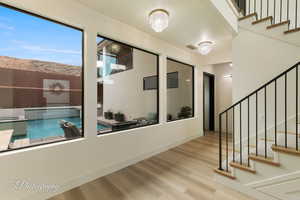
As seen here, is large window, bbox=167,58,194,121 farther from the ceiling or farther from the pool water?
the pool water

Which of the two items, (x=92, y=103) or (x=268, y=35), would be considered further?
(x=268, y=35)

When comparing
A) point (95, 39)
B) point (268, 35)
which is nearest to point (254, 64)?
point (268, 35)

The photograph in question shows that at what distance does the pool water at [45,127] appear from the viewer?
2.01m

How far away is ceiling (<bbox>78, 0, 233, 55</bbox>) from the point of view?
7.30 feet

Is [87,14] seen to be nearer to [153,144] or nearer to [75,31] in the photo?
[75,31]

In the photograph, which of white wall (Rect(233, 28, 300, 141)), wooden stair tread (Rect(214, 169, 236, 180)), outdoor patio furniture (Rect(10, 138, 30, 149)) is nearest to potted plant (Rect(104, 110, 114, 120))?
outdoor patio furniture (Rect(10, 138, 30, 149))

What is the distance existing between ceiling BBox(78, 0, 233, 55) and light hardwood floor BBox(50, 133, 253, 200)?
9.13 feet

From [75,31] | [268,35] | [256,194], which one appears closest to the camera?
[256,194]

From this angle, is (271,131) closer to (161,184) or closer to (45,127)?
(161,184)

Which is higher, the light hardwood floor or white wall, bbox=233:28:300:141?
white wall, bbox=233:28:300:141

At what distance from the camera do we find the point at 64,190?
2.08 m

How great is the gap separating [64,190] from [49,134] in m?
0.84

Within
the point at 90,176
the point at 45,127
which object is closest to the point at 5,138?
the point at 45,127

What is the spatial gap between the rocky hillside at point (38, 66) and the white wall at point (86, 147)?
0.25 metres
